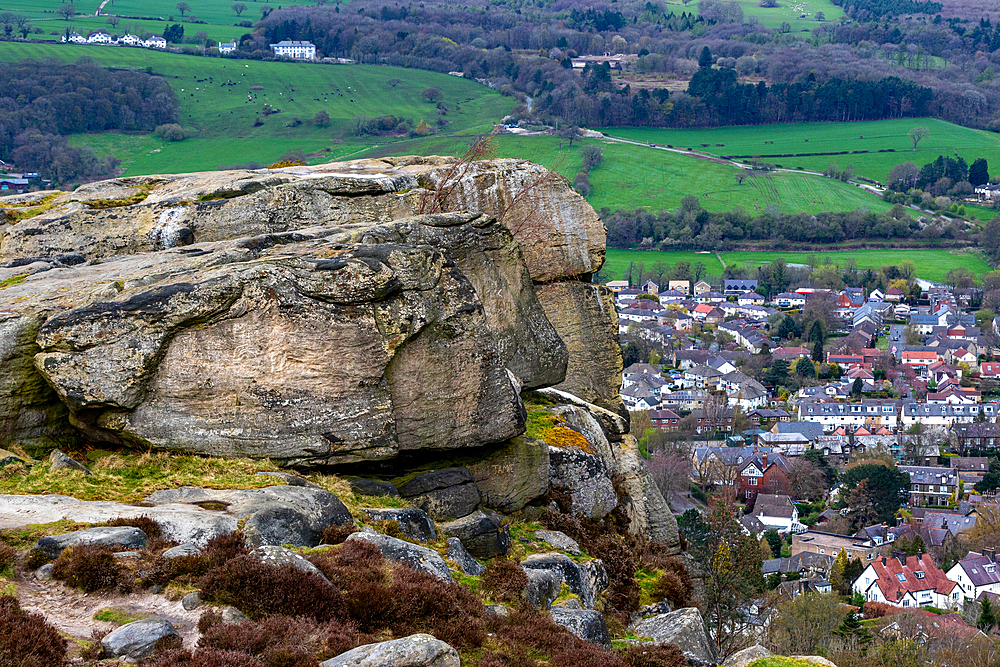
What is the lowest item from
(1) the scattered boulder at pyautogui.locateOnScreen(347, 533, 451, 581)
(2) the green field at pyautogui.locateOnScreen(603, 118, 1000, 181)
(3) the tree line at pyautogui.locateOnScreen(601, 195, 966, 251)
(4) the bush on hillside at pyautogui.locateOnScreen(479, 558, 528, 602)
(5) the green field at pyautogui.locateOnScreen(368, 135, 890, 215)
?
(3) the tree line at pyautogui.locateOnScreen(601, 195, 966, 251)

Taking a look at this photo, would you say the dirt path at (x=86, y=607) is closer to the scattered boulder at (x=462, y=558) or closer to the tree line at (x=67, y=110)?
the scattered boulder at (x=462, y=558)

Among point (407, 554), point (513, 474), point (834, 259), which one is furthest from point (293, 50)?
point (407, 554)

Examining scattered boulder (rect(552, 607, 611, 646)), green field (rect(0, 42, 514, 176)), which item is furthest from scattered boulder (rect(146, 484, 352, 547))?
green field (rect(0, 42, 514, 176))

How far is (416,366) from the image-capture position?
14617 mm

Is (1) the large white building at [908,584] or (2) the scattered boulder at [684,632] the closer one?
(2) the scattered boulder at [684,632]

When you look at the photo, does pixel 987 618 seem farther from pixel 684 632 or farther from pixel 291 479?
pixel 291 479

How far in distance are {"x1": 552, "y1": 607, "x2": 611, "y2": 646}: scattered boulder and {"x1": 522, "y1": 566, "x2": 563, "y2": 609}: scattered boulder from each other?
39 cm

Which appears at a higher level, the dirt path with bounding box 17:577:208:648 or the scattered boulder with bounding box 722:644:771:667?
the dirt path with bounding box 17:577:208:648

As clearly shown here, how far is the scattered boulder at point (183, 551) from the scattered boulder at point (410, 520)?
9.26 feet

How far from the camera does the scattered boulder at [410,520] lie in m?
13.0

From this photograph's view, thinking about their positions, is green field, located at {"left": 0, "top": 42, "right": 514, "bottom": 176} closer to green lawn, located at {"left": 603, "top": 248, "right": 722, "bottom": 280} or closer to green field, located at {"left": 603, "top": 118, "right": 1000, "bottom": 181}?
green lawn, located at {"left": 603, "top": 248, "right": 722, "bottom": 280}

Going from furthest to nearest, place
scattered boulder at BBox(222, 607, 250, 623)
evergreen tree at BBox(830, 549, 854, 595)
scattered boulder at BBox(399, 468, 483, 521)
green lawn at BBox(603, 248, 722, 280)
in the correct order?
green lawn at BBox(603, 248, 722, 280) → evergreen tree at BBox(830, 549, 854, 595) → scattered boulder at BBox(399, 468, 483, 521) → scattered boulder at BBox(222, 607, 250, 623)

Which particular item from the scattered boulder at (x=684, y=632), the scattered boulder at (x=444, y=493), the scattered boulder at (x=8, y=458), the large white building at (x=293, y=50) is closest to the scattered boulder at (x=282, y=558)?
the scattered boulder at (x=444, y=493)

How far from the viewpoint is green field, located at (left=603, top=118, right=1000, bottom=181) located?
17525 centimetres
